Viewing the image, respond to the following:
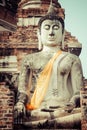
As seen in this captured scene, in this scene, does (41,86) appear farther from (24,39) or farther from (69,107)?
(24,39)

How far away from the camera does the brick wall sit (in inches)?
286

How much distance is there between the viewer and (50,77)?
8.38 metres

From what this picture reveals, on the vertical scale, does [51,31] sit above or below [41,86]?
above

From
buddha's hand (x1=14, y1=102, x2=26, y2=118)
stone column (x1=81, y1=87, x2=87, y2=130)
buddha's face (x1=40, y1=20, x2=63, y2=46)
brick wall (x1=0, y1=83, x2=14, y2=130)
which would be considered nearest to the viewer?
stone column (x1=81, y1=87, x2=87, y2=130)

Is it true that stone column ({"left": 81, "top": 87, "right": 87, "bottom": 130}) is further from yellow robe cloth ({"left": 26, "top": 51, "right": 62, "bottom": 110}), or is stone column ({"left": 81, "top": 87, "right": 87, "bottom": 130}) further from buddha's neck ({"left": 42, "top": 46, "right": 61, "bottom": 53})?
buddha's neck ({"left": 42, "top": 46, "right": 61, "bottom": 53})

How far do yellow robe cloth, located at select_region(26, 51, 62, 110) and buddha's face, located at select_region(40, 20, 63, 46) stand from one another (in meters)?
0.38

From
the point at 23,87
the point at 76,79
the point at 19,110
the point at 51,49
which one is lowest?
the point at 19,110

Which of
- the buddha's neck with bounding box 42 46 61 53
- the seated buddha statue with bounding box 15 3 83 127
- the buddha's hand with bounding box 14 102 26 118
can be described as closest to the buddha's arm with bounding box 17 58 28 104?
the seated buddha statue with bounding box 15 3 83 127

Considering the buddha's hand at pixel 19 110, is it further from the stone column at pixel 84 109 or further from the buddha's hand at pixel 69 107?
the stone column at pixel 84 109

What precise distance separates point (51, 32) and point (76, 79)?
1212 millimetres

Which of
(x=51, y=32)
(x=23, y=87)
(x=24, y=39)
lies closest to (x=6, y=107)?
(x=23, y=87)

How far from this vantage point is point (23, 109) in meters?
7.68

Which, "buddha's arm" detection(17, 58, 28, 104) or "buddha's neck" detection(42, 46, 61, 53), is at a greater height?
"buddha's neck" detection(42, 46, 61, 53)

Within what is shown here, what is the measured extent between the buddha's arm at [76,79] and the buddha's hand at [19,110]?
95cm
